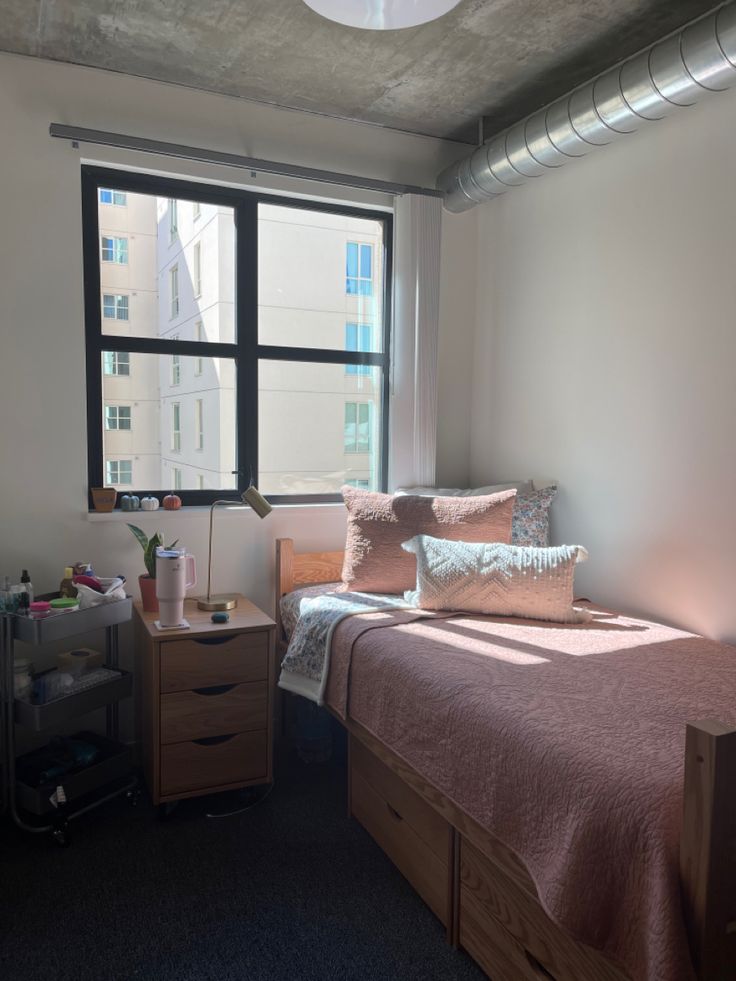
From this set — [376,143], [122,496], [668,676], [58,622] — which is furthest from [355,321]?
[668,676]

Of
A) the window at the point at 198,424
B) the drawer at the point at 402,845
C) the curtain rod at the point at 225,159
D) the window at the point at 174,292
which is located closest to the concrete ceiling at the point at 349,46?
the curtain rod at the point at 225,159

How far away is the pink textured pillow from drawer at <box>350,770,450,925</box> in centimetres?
69

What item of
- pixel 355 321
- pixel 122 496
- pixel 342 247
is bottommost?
pixel 122 496

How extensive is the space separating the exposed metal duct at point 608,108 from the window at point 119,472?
5.88ft

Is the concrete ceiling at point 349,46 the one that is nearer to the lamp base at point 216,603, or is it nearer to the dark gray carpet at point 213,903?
the lamp base at point 216,603

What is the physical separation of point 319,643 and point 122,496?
3.43ft

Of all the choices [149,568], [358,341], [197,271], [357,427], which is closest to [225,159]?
[197,271]

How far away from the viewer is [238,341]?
2984mm

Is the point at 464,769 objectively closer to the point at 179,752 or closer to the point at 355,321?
the point at 179,752

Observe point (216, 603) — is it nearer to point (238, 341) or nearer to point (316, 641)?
point (316, 641)

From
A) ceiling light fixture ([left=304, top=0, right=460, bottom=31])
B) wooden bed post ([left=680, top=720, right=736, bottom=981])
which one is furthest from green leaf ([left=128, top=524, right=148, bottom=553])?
wooden bed post ([left=680, top=720, right=736, bottom=981])

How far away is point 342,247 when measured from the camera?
321 cm

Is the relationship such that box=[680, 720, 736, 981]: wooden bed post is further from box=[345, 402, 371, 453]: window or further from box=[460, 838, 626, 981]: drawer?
box=[345, 402, 371, 453]: window

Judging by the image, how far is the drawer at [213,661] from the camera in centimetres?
233
